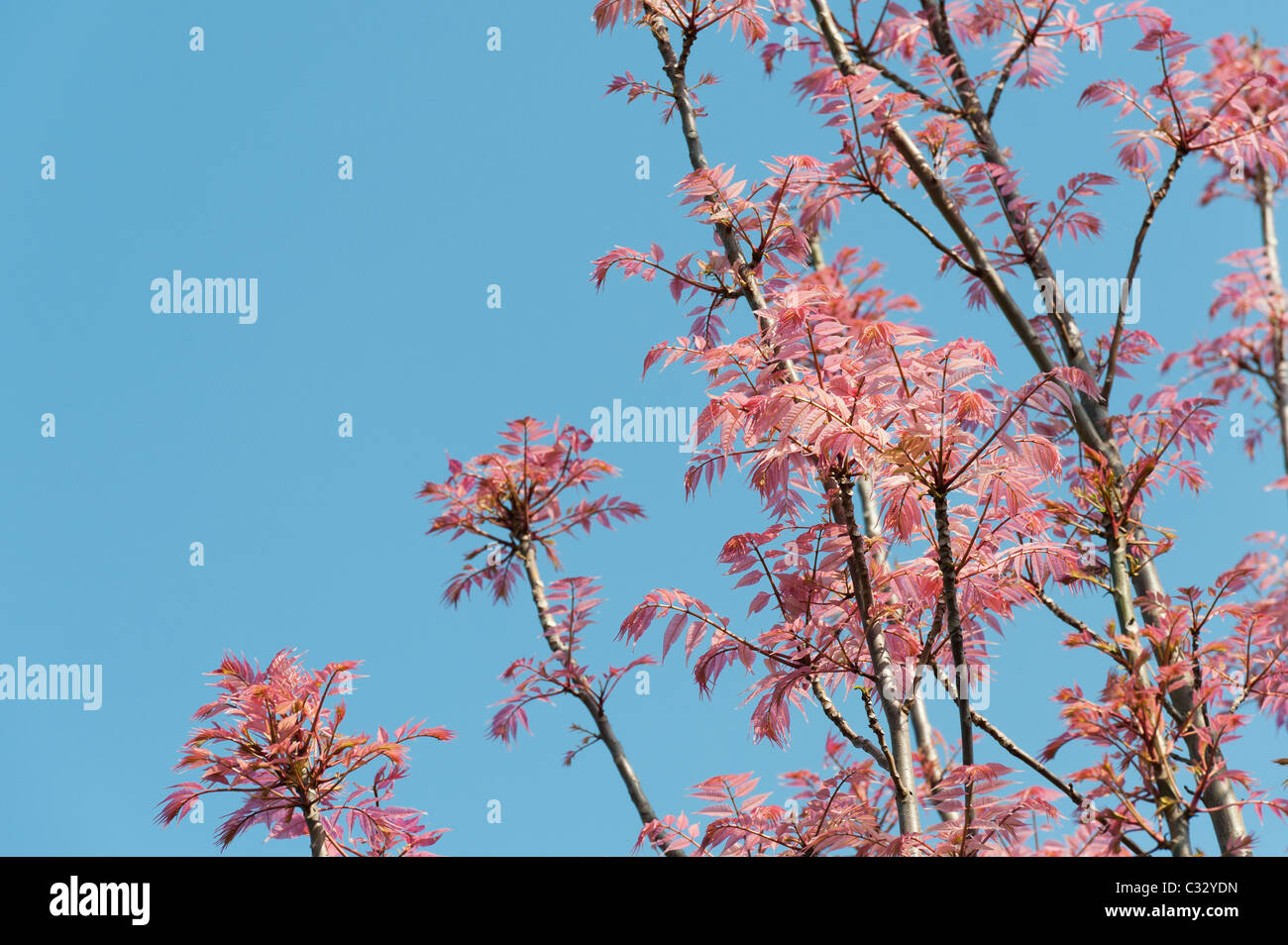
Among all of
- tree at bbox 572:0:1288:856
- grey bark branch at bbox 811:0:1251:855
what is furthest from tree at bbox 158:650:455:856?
grey bark branch at bbox 811:0:1251:855

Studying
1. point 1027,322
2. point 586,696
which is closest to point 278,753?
point 586,696

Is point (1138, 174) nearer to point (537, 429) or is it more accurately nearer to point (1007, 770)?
point (1007, 770)

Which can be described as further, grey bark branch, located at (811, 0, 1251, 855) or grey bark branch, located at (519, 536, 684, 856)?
grey bark branch, located at (519, 536, 684, 856)

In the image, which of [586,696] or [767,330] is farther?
[586,696]

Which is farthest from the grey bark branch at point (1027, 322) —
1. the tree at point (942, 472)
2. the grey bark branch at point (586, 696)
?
the grey bark branch at point (586, 696)

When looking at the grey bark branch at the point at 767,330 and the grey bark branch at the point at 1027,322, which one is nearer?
the grey bark branch at the point at 767,330

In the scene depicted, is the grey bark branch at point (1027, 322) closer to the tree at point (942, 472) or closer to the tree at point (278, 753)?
the tree at point (942, 472)

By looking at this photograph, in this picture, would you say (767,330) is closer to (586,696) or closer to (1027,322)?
(1027,322)

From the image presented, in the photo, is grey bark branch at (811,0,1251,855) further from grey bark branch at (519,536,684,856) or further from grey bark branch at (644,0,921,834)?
grey bark branch at (519,536,684,856)

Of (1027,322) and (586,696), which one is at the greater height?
(1027,322)

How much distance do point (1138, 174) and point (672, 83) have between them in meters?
1.59
